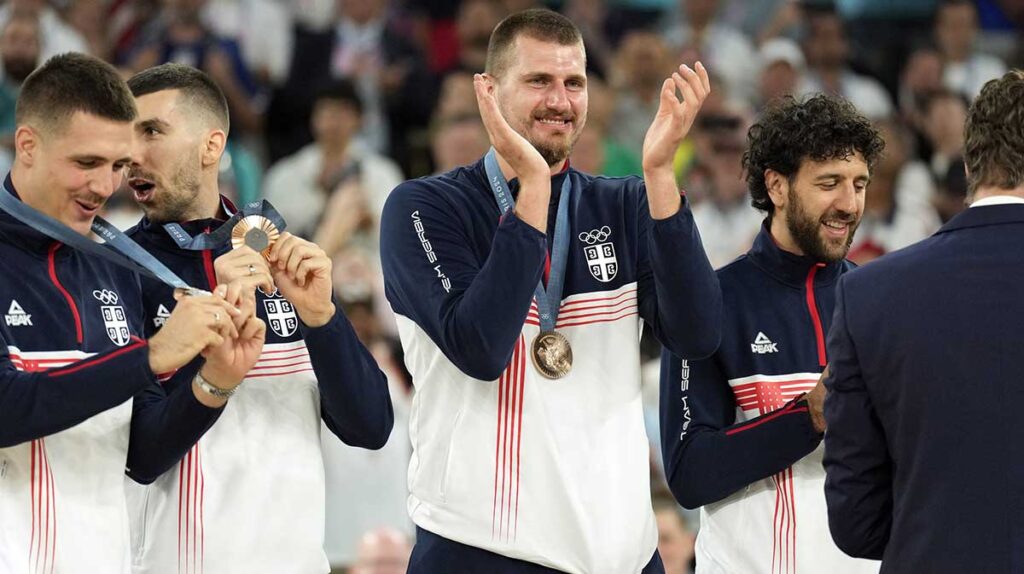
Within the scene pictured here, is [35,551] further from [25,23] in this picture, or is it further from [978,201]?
[25,23]

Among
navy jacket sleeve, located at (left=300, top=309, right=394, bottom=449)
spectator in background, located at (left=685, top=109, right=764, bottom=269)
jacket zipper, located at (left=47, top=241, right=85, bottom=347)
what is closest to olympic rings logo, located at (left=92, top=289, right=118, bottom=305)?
jacket zipper, located at (left=47, top=241, right=85, bottom=347)

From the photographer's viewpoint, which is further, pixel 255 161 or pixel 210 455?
pixel 255 161

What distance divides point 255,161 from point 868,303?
8.65 m

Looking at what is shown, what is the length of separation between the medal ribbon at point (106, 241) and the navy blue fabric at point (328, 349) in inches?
4.5

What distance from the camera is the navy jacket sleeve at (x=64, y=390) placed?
4.34 meters

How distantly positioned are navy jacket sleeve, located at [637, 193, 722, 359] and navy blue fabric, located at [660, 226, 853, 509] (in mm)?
305

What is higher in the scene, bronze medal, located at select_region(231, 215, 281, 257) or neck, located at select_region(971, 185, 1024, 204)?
bronze medal, located at select_region(231, 215, 281, 257)

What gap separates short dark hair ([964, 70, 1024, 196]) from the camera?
399cm

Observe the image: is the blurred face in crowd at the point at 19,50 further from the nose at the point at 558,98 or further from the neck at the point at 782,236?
the neck at the point at 782,236

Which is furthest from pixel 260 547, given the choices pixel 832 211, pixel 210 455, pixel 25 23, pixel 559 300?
pixel 25 23

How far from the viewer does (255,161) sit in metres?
12.1

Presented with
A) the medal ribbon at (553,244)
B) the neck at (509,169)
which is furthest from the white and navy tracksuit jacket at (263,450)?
the neck at (509,169)

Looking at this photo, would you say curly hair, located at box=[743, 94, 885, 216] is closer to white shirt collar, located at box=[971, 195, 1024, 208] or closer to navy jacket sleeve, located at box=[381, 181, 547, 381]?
navy jacket sleeve, located at box=[381, 181, 547, 381]

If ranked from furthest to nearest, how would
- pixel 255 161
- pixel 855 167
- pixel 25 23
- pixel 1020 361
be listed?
pixel 255 161 → pixel 25 23 → pixel 855 167 → pixel 1020 361
